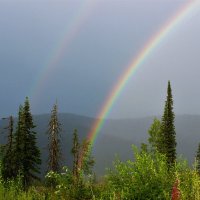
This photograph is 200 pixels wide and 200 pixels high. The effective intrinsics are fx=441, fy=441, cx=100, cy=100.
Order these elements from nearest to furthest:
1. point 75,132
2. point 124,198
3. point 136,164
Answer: point 124,198 → point 136,164 → point 75,132

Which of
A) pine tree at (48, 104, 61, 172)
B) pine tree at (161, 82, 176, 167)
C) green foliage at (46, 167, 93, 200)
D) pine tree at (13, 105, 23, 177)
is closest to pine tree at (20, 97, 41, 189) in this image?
pine tree at (13, 105, 23, 177)

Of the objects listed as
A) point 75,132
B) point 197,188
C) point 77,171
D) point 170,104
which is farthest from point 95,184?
point 75,132

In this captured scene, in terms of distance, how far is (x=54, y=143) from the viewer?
7406 centimetres

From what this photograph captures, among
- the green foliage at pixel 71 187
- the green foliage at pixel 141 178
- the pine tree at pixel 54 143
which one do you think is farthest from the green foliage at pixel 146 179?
the pine tree at pixel 54 143

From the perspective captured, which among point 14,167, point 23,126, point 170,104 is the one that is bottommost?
point 14,167

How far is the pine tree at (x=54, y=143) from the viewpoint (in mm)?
72812

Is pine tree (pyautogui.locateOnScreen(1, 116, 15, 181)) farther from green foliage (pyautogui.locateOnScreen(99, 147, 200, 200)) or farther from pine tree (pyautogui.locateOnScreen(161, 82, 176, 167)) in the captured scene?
green foliage (pyautogui.locateOnScreen(99, 147, 200, 200))

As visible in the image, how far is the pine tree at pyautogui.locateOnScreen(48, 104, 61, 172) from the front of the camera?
72.8 metres

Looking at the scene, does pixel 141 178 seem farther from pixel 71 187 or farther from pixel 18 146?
pixel 18 146

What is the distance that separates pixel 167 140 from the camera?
80250 mm

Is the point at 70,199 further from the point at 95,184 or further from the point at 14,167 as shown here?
the point at 14,167

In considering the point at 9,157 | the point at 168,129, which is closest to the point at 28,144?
the point at 9,157

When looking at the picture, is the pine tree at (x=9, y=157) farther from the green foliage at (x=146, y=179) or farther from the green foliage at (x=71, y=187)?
the green foliage at (x=146, y=179)

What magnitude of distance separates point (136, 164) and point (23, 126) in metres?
52.9
